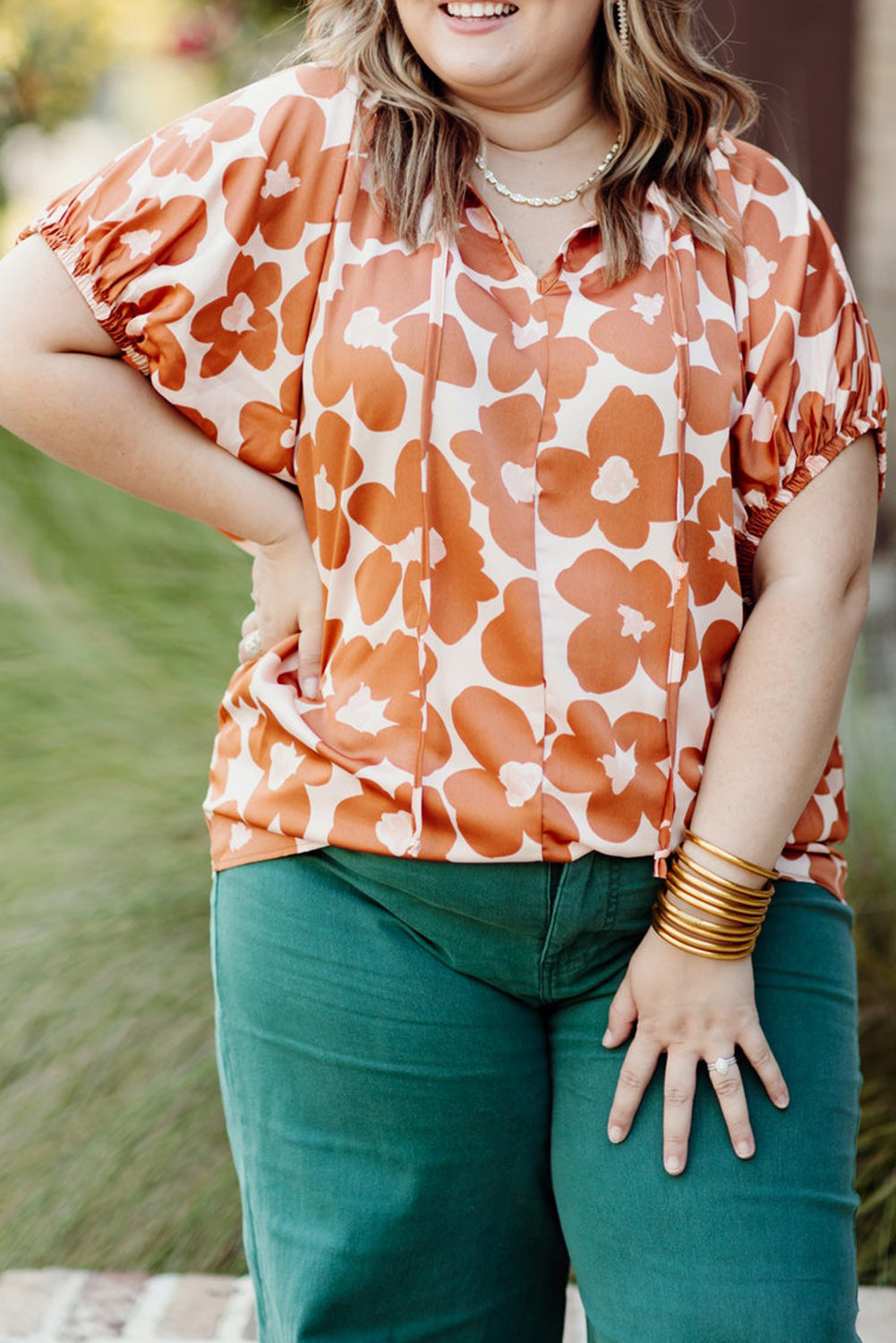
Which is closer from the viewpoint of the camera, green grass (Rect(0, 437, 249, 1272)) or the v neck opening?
the v neck opening

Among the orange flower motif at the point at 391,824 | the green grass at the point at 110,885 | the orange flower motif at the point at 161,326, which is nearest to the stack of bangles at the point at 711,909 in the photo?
the orange flower motif at the point at 391,824

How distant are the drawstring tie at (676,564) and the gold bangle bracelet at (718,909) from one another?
1.2 inches

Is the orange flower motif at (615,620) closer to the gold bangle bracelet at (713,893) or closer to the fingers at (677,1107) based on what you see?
the gold bangle bracelet at (713,893)

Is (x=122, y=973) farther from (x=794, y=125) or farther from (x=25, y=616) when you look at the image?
(x=794, y=125)

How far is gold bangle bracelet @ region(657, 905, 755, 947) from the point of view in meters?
1.43

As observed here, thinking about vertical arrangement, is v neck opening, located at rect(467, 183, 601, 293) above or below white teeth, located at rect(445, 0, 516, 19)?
below

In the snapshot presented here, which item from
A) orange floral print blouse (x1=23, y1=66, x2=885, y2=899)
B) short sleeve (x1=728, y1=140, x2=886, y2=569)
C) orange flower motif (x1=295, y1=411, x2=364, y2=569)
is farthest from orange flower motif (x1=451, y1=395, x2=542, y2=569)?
short sleeve (x1=728, y1=140, x2=886, y2=569)

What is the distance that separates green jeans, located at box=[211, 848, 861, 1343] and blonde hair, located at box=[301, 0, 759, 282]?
2.03 ft

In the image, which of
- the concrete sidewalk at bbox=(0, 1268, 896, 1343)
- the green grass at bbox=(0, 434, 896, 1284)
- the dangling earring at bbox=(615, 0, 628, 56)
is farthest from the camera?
the green grass at bbox=(0, 434, 896, 1284)

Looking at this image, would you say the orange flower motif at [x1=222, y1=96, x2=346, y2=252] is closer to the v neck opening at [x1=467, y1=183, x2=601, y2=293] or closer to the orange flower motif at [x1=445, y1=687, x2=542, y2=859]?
the v neck opening at [x1=467, y1=183, x2=601, y2=293]

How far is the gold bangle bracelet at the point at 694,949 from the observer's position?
4.71 feet

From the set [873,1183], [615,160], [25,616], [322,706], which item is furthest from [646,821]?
[25,616]

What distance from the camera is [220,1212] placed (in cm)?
260

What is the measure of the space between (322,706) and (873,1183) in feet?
5.27
